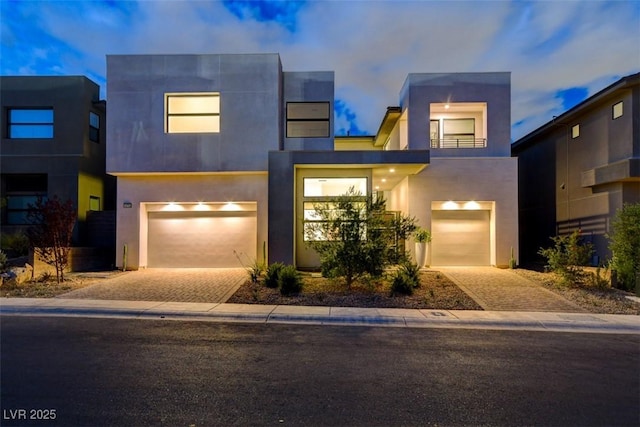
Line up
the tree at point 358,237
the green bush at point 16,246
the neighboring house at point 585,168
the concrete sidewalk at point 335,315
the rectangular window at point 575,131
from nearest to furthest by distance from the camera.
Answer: the concrete sidewalk at point 335,315
the tree at point 358,237
the neighboring house at point 585,168
the rectangular window at point 575,131
the green bush at point 16,246

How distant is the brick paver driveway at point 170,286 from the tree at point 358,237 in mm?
3258

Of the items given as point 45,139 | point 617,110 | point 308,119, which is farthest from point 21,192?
point 617,110

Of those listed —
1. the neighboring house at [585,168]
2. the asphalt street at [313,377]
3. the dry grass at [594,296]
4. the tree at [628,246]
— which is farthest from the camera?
the neighboring house at [585,168]

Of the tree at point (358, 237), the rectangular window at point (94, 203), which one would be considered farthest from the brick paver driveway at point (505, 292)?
the rectangular window at point (94, 203)

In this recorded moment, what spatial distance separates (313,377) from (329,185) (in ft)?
33.3

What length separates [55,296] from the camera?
9.80 metres

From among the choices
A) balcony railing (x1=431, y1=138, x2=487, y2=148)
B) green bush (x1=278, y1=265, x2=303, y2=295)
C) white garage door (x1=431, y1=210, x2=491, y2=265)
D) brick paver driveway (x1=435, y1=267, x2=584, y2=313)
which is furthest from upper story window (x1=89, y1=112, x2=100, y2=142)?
brick paver driveway (x1=435, y1=267, x2=584, y2=313)

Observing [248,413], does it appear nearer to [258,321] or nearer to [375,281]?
[258,321]

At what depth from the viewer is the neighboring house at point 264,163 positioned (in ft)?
45.6

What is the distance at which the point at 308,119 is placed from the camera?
15258 mm

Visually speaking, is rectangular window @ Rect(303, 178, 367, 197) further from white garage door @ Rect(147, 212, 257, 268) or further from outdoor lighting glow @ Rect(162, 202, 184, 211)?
outdoor lighting glow @ Rect(162, 202, 184, 211)

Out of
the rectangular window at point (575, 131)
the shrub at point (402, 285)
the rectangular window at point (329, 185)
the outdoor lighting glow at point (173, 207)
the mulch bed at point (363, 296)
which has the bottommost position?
the mulch bed at point (363, 296)

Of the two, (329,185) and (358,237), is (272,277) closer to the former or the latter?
(358,237)

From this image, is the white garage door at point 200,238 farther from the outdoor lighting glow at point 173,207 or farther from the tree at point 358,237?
the tree at point 358,237
